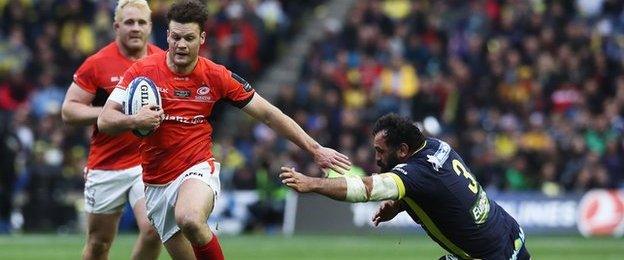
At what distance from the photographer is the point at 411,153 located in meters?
9.22

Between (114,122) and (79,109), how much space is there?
1.59m

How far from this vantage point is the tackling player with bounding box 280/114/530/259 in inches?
349

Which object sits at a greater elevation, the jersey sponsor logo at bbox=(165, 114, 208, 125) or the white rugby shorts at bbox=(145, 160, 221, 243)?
the jersey sponsor logo at bbox=(165, 114, 208, 125)

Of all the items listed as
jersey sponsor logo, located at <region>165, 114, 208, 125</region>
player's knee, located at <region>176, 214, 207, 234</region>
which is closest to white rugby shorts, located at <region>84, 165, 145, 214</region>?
jersey sponsor logo, located at <region>165, 114, 208, 125</region>

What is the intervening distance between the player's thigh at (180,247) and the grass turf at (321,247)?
21.4 feet

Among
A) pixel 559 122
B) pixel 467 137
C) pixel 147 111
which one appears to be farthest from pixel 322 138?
pixel 147 111

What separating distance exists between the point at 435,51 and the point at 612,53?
3.52 metres

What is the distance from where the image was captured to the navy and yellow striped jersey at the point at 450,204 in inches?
356

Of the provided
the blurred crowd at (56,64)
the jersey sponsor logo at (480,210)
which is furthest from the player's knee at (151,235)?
the blurred crowd at (56,64)

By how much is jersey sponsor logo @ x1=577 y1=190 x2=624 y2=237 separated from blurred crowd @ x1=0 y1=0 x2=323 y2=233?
827 cm

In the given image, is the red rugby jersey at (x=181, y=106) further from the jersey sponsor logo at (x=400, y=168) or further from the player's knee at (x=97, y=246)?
the jersey sponsor logo at (x=400, y=168)

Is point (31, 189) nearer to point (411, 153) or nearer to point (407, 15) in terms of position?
point (407, 15)

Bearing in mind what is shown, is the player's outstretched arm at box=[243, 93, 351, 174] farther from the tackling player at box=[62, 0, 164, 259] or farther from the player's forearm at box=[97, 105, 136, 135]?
the tackling player at box=[62, 0, 164, 259]

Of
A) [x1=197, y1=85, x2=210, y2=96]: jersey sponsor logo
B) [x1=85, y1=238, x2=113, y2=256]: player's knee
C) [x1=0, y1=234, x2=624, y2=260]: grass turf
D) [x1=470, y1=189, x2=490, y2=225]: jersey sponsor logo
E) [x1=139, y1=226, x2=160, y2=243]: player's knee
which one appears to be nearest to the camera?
[x1=470, y1=189, x2=490, y2=225]: jersey sponsor logo
